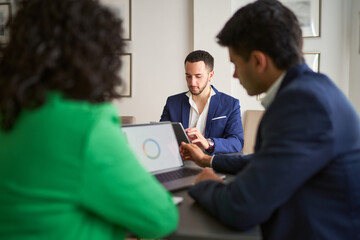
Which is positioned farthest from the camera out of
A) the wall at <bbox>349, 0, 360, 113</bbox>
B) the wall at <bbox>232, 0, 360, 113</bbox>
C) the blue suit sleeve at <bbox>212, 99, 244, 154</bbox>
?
the wall at <bbox>232, 0, 360, 113</bbox>

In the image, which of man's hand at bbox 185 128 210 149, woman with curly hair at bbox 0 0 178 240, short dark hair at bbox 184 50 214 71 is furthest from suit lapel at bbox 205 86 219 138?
woman with curly hair at bbox 0 0 178 240

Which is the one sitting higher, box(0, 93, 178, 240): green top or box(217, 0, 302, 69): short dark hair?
box(217, 0, 302, 69): short dark hair

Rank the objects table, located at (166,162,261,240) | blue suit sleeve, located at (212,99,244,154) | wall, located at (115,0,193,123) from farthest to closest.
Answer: wall, located at (115,0,193,123) → blue suit sleeve, located at (212,99,244,154) → table, located at (166,162,261,240)

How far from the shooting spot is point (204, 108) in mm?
2434

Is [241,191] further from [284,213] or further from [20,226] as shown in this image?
[20,226]

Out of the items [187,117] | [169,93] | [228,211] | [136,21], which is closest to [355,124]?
[228,211]

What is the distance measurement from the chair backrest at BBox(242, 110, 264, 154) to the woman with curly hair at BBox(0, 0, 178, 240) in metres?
2.68

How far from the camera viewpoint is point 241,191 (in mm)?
806

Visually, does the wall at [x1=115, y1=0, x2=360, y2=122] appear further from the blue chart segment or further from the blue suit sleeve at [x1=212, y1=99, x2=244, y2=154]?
the blue chart segment

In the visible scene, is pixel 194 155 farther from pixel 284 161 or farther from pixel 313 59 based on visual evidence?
pixel 313 59

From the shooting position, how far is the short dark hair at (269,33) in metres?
0.98

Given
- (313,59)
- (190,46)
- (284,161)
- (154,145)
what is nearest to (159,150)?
(154,145)

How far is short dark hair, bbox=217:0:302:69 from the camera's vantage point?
976 millimetres

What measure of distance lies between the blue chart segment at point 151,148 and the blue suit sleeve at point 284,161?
629 mm
